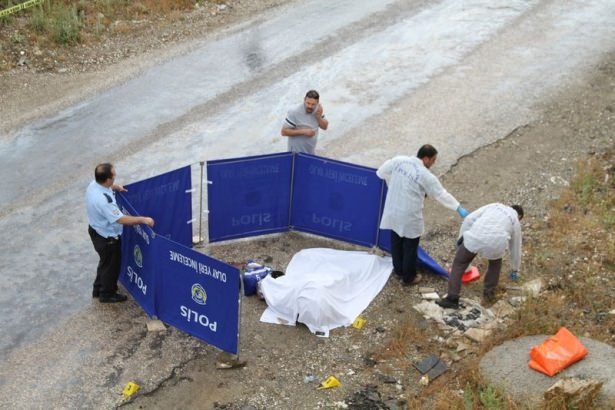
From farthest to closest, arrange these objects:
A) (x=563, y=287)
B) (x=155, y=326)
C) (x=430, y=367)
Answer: (x=563, y=287)
(x=155, y=326)
(x=430, y=367)

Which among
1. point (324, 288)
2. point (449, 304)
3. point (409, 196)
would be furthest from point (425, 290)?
point (324, 288)

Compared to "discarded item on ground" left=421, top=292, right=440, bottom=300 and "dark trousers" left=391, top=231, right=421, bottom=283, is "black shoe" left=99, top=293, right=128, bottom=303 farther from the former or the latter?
"discarded item on ground" left=421, top=292, right=440, bottom=300

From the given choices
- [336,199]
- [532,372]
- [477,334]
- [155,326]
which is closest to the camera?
[532,372]

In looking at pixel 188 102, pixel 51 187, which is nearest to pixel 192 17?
pixel 188 102

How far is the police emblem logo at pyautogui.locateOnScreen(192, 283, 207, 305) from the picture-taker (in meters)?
8.11

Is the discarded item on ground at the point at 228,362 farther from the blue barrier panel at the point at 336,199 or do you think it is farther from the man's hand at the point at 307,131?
the man's hand at the point at 307,131

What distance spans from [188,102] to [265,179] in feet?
15.8

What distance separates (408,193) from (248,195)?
228 centimetres

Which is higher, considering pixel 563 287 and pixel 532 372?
pixel 532 372

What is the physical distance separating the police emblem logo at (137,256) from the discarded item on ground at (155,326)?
0.63 metres

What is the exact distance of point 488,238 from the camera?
28.0 feet

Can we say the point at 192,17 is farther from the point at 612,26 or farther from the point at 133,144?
the point at 612,26

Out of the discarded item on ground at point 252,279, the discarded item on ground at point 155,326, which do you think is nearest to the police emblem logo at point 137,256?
the discarded item on ground at point 155,326

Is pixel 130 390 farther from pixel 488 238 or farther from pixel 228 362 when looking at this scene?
pixel 488 238
